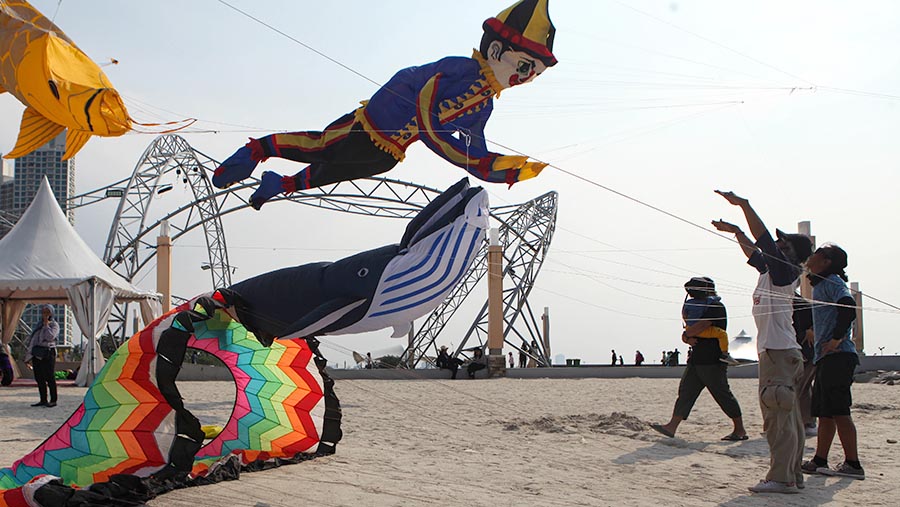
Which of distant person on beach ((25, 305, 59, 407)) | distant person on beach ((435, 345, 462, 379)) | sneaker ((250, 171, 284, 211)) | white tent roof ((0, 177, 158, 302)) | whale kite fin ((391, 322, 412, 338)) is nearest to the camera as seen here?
whale kite fin ((391, 322, 412, 338))

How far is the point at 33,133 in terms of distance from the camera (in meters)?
6.81

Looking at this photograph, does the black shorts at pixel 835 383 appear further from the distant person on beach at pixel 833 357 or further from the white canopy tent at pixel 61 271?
the white canopy tent at pixel 61 271

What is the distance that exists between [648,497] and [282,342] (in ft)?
9.98

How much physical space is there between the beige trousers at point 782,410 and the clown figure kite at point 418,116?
113 inches

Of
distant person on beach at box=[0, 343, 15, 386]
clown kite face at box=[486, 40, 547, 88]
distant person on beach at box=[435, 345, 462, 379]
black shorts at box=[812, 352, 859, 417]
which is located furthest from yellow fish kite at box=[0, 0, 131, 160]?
distant person on beach at box=[435, 345, 462, 379]

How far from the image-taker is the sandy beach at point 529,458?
5211mm

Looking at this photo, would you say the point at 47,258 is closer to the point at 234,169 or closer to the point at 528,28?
the point at 234,169

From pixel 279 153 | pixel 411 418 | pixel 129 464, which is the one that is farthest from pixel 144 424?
pixel 411 418

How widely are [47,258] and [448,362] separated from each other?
9547 mm

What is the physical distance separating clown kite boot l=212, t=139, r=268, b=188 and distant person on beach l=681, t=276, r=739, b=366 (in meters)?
4.35

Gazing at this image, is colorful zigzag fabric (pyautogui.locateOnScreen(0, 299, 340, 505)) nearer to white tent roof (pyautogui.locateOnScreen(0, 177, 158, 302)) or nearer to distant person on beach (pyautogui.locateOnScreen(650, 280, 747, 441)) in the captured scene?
distant person on beach (pyautogui.locateOnScreen(650, 280, 747, 441))

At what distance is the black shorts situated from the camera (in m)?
5.77

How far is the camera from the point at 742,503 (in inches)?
199

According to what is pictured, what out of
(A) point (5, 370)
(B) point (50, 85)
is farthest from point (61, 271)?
(B) point (50, 85)
